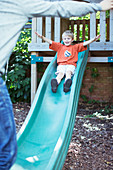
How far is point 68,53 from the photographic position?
4.82m

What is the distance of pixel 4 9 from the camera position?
1.30 metres

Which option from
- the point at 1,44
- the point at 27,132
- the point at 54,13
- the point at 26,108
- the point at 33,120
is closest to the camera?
the point at 1,44

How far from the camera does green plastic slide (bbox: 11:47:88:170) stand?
2.45m

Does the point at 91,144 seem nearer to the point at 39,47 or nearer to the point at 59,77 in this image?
the point at 59,77

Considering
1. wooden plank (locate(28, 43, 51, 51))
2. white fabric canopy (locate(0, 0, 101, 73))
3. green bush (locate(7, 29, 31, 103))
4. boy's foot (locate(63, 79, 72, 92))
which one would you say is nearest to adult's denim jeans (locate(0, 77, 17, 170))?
white fabric canopy (locate(0, 0, 101, 73))

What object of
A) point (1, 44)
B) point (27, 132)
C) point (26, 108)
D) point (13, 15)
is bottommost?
point (26, 108)

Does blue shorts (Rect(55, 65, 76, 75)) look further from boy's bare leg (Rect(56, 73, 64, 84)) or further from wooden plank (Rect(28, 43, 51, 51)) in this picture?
wooden plank (Rect(28, 43, 51, 51))

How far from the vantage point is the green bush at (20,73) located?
682 centimetres

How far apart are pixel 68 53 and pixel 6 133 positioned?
147 inches

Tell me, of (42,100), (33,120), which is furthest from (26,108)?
(33,120)

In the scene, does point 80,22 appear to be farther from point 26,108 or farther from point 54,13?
point 54,13

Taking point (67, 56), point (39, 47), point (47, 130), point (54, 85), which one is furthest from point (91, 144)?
point (39, 47)

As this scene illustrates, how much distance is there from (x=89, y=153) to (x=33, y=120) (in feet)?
3.26

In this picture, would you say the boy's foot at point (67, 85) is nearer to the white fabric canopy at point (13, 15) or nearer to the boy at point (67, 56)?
the boy at point (67, 56)
